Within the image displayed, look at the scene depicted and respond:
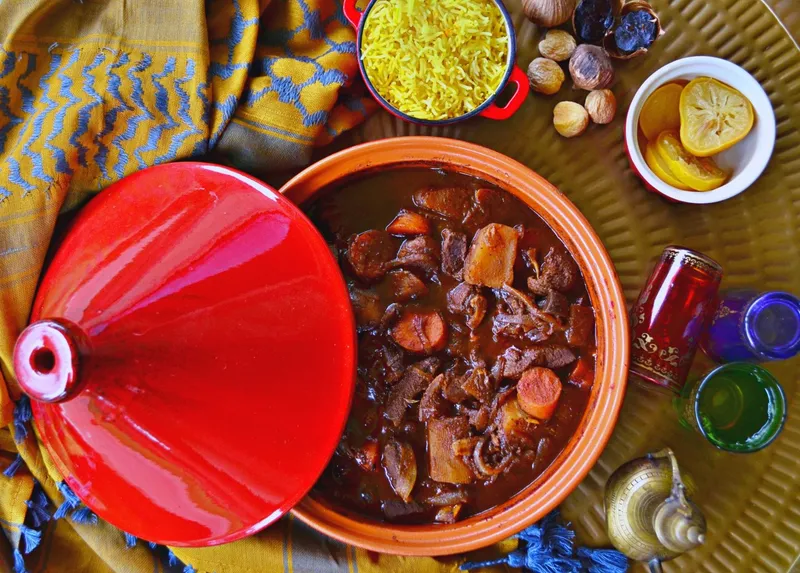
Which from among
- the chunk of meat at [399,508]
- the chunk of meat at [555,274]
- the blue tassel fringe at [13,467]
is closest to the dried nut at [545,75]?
the chunk of meat at [555,274]

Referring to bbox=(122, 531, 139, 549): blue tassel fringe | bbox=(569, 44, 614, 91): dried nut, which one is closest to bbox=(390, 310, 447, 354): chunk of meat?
bbox=(569, 44, 614, 91): dried nut

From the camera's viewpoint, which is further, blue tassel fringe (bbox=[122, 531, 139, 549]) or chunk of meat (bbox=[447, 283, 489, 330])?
blue tassel fringe (bbox=[122, 531, 139, 549])

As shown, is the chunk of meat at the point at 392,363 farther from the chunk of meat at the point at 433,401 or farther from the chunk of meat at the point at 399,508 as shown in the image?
the chunk of meat at the point at 399,508

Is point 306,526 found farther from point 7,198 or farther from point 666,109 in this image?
point 666,109

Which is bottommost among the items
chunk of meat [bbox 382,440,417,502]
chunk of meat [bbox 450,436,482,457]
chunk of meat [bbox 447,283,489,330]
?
chunk of meat [bbox 382,440,417,502]

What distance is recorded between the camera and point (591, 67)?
5.38 feet

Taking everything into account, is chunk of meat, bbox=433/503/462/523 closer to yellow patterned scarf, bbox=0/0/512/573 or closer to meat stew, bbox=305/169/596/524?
meat stew, bbox=305/169/596/524

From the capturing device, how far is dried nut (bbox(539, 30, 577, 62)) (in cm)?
169

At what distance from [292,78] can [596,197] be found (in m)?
0.86

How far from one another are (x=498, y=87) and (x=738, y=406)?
993 millimetres

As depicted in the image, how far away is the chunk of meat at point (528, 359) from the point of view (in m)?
1.56

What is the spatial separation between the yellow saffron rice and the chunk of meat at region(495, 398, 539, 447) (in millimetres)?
733

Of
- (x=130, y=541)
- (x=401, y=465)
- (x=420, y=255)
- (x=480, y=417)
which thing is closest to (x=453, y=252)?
(x=420, y=255)

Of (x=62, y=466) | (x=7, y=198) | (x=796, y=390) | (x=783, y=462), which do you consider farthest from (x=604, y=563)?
(x=7, y=198)
